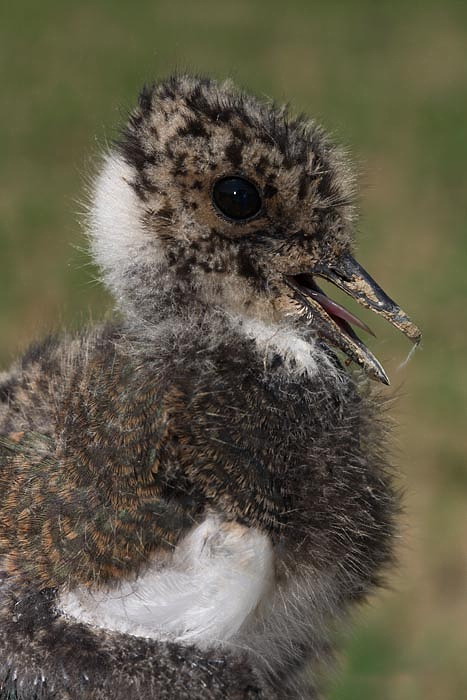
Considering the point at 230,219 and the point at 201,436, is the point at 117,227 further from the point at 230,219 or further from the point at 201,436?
the point at 201,436

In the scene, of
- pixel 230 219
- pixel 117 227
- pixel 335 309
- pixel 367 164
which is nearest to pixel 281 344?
pixel 335 309

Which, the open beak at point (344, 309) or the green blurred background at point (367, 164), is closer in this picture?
the open beak at point (344, 309)

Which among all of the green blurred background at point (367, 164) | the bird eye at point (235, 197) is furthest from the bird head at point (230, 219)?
the green blurred background at point (367, 164)

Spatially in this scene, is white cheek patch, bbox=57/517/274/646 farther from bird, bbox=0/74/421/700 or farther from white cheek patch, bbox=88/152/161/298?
white cheek patch, bbox=88/152/161/298

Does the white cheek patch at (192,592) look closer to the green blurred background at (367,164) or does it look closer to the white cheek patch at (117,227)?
the white cheek patch at (117,227)

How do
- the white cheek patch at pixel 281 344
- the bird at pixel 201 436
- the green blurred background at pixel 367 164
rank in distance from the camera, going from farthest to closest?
→ 1. the green blurred background at pixel 367 164
2. the white cheek patch at pixel 281 344
3. the bird at pixel 201 436

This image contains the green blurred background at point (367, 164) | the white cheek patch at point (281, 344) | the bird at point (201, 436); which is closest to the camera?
the bird at point (201, 436)

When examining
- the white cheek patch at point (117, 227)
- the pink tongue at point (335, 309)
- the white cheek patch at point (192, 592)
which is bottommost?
the white cheek patch at point (192, 592)

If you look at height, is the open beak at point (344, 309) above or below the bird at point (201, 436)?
above
